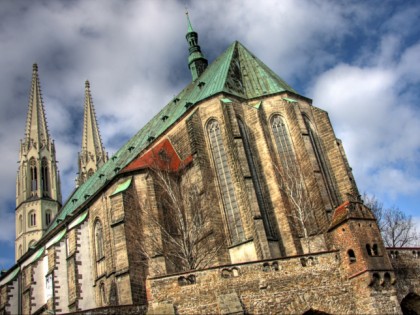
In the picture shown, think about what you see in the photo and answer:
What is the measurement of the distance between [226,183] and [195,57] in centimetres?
1879

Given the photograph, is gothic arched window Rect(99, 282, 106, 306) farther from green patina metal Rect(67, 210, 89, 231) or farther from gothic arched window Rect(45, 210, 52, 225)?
gothic arched window Rect(45, 210, 52, 225)

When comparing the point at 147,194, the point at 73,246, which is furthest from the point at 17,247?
the point at 147,194

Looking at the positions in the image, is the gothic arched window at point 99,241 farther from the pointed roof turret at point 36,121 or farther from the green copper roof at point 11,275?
the pointed roof turret at point 36,121

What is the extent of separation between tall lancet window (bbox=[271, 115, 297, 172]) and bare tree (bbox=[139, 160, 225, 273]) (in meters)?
4.89

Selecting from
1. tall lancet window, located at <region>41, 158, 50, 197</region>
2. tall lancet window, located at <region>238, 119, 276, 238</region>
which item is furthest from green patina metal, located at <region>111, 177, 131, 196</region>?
tall lancet window, located at <region>41, 158, 50, 197</region>

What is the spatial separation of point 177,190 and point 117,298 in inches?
261

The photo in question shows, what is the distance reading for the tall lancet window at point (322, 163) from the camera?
2550 centimetres

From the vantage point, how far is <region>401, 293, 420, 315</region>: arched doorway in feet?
54.6

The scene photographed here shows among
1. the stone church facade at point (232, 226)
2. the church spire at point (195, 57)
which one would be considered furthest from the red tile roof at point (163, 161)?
the church spire at point (195, 57)

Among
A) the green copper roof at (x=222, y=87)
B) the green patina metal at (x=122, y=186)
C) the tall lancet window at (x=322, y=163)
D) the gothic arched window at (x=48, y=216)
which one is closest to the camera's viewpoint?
the tall lancet window at (x=322, y=163)

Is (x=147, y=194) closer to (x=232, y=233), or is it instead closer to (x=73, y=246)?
(x=232, y=233)

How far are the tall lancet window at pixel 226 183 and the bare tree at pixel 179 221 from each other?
34.3 inches

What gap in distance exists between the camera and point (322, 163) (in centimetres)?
2680

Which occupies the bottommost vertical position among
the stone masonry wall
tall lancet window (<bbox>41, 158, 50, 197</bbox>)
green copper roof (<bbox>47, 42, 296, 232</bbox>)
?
the stone masonry wall
